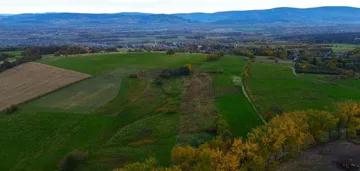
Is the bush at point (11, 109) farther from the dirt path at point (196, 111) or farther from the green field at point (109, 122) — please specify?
the dirt path at point (196, 111)

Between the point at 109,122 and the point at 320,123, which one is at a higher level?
the point at 320,123

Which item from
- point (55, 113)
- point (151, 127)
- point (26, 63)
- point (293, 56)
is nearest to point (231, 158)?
point (151, 127)

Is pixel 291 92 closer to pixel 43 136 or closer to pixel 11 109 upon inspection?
pixel 43 136

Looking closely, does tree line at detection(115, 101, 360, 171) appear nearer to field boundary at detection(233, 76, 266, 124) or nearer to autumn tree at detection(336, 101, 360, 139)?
autumn tree at detection(336, 101, 360, 139)

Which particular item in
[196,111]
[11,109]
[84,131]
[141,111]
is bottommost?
A: [84,131]

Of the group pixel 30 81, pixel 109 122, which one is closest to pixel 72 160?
pixel 109 122

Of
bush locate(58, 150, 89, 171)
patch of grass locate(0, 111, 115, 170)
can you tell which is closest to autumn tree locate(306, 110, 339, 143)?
bush locate(58, 150, 89, 171)
